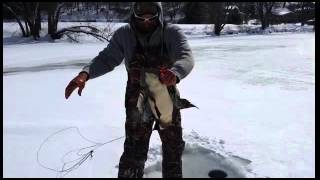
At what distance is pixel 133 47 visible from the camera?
2.93 meters

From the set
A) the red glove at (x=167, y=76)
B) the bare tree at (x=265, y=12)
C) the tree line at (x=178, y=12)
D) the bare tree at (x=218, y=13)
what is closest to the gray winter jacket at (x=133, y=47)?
the red glove at (x=167, y=76)

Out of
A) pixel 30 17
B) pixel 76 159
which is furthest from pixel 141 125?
pixel 30 17

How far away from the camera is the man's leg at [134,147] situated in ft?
9.86

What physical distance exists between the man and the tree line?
22.5 m

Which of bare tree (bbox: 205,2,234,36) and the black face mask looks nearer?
the black face mask

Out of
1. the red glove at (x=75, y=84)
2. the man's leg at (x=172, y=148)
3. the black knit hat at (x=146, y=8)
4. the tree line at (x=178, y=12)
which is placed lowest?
the tree line at (x=178, y=12)

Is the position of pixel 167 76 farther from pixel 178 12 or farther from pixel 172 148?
pixel 178 12

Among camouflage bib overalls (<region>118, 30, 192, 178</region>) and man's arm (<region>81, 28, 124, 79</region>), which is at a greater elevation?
man's arm (<region>81, 28, 124, 79</region>)

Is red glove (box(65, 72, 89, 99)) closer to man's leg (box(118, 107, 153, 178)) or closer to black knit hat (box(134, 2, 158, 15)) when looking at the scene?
man's leg (box(118, 107, 153, 178))

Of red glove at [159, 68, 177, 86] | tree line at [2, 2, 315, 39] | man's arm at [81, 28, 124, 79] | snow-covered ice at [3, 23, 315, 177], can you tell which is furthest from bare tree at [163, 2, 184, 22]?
red glove at [159, 68, 177, 86]

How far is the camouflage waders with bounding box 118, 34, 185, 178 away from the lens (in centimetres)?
293

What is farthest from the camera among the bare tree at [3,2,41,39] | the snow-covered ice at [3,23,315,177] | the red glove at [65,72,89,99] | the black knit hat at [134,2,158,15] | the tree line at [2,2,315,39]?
the tree line at [2,2,315,39]

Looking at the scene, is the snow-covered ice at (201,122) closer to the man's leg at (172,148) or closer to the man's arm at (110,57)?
the man's leg at (172,148)

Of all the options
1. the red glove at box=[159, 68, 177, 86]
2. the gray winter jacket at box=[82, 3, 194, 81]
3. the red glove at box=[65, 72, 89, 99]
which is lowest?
the red glove at box=[65, 72, 89, 99]
